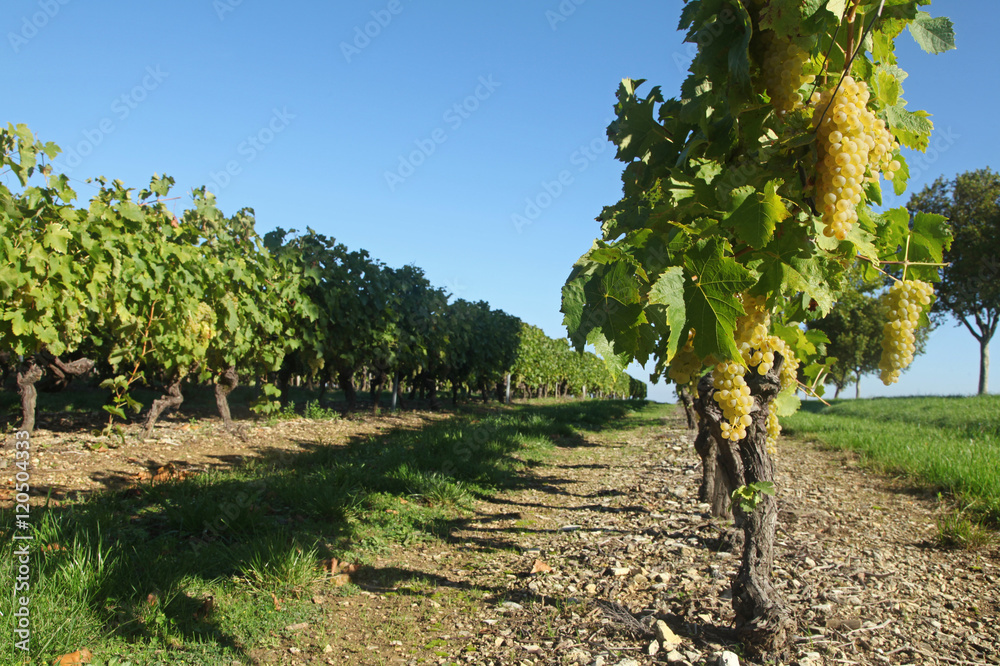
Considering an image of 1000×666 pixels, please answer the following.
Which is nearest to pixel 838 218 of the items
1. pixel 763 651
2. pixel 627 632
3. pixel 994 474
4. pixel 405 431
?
pixel 763 651

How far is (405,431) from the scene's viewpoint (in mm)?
11211

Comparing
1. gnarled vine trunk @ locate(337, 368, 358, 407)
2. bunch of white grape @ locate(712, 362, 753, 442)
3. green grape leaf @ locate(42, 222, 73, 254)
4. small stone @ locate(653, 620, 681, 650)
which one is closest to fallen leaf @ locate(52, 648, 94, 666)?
small stone @ locate(653, 620, 681, 650)

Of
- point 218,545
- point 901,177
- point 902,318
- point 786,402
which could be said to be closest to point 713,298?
point 902,318

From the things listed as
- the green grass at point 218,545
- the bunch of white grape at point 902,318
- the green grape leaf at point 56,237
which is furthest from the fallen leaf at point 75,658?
the green grape leaf at point 56,237

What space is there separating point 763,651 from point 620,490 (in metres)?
4.04

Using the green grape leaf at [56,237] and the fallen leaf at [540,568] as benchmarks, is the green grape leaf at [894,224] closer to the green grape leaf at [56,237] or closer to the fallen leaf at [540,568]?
the fallen leaf at [540,568]

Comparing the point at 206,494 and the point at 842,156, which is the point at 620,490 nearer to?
the point at 206,494

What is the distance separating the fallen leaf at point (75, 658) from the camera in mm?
2417

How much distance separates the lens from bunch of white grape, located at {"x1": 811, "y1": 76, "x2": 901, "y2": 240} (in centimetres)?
160

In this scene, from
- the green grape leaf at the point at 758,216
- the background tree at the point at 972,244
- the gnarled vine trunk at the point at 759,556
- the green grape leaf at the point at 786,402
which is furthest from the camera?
the background tree at the point at 972,244

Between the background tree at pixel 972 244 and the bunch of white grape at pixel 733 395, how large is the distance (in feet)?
82.6

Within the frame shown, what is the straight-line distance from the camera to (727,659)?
8.64 ft

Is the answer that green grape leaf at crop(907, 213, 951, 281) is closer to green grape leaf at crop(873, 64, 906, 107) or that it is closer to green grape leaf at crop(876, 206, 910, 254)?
green grape leaf at crop(876, 206, 910, 254)

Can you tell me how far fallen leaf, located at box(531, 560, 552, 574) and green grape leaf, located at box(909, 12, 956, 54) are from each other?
365 centimetres
